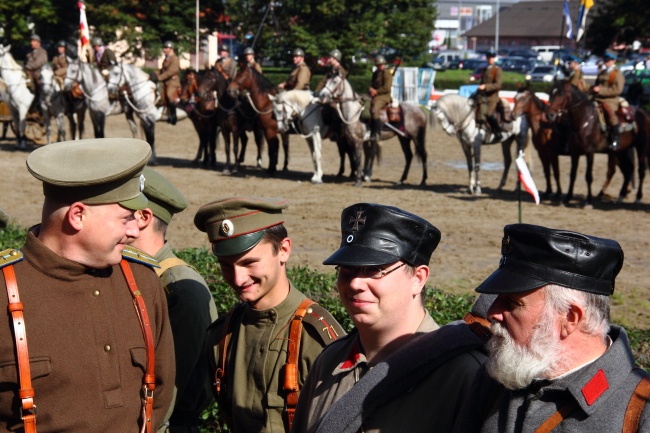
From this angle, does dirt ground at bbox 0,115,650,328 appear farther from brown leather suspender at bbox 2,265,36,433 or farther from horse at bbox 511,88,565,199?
brown leather suspender at bbox 2,265,36,433

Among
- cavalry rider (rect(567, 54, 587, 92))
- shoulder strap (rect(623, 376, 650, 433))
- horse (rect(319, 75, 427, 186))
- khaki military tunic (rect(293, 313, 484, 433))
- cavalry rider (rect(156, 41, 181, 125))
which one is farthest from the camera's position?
cavalry rider (rect(156, 41, 181, 125))

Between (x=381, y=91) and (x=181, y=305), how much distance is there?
15.5 m

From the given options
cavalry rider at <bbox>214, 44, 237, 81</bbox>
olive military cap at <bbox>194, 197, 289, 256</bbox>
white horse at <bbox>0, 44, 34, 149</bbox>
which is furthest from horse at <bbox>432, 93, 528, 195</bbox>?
olive military cap at <bbox>194, 197, 289, 256</bbox>

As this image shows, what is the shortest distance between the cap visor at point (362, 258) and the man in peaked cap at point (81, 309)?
0.82 meters

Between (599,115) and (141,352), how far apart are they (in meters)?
14.3

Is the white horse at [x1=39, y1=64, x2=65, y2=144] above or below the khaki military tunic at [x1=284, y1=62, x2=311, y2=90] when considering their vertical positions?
below

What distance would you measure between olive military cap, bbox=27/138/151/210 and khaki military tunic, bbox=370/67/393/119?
15716mm

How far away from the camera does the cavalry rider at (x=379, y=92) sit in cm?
1934

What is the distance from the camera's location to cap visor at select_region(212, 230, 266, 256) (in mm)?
4094

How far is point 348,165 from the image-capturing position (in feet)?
76.5

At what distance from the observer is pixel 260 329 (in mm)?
4160

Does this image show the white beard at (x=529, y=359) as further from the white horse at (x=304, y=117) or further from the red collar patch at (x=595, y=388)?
the white horse at (x=304, y=117)

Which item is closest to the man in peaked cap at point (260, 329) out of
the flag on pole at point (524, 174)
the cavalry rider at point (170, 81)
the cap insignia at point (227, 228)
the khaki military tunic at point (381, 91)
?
the cap insignia at point (227, 228)

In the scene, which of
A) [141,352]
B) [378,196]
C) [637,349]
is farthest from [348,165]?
[141,352]
